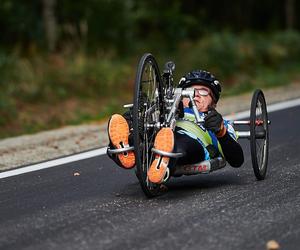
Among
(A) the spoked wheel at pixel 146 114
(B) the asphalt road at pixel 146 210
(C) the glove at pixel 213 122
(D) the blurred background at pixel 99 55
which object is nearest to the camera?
(B) the asphalt road at pixel 146 210

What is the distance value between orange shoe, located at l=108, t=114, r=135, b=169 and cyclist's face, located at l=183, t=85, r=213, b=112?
2.81 ft

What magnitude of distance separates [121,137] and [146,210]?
2.00ft

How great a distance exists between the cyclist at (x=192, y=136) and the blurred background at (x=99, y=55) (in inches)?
212

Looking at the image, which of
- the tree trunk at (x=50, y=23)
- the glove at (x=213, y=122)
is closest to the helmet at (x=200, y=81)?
the glove at (x=213, y=122)

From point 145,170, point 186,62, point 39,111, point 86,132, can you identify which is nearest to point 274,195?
point 145,170

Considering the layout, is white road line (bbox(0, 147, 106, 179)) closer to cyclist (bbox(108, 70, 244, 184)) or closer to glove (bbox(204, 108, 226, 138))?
cyclist (bbox(108, 70, 244, 184))

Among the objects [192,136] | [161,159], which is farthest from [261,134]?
[161,159]

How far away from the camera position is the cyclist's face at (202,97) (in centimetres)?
727

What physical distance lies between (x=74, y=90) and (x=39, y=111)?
4.95ft

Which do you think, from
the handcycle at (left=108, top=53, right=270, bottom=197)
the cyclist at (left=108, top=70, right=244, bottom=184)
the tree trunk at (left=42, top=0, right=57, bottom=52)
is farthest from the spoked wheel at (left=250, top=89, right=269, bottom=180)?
the tree trunk at (left=42, top=0, right=57, bottom=52)

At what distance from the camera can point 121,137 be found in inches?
257

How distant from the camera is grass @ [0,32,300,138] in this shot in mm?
13562

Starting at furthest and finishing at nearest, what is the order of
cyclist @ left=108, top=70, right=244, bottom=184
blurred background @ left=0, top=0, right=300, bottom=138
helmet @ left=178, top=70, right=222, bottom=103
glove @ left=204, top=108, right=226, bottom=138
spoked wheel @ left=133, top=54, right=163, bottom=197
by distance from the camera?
blurred background @ left=0, top=0, right=300, bottom=138
helmet @ left=178, top=70, right=222, bottom=103
glove @ left=204, top=108, right=226, bottom=138
cyclist @ left=108, top=70, right=244, bottom=184
spoked wheel @ left=133, top=54, right=163, bottom=197

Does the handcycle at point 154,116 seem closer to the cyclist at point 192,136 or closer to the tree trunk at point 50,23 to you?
the cyclist at point 192,136
